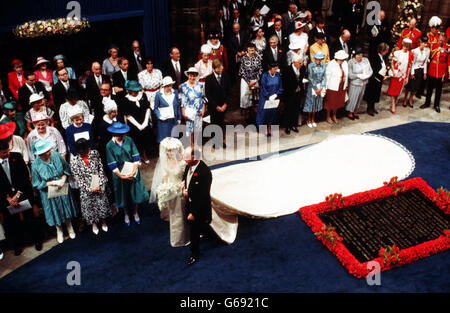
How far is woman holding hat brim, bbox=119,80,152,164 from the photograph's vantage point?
6816 millimetres

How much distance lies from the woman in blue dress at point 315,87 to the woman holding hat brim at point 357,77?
0.73 m

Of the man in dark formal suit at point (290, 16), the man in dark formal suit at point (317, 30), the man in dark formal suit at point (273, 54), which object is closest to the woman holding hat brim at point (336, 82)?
the man in dark formal suit at point (273, 54)

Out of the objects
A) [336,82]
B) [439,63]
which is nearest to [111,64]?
[336,82]

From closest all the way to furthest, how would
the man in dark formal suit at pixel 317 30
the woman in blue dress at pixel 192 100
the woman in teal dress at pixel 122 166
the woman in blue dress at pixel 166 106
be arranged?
1. the woman in teal dress at pixel 122 166
2. the woman in blue dress at pixel 166 106
3. the woman in blue dress at pixel 192 100
4. the man in dark formal suit at pixel 317 30

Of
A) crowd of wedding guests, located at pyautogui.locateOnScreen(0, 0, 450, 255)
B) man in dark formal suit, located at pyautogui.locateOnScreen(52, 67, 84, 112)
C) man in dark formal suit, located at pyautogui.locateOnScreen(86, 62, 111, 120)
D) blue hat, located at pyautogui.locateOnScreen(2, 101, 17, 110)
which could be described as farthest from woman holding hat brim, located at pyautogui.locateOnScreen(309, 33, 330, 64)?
blue hat, located at pyautogui.locateOnScreen(2, 101, 17, 110)

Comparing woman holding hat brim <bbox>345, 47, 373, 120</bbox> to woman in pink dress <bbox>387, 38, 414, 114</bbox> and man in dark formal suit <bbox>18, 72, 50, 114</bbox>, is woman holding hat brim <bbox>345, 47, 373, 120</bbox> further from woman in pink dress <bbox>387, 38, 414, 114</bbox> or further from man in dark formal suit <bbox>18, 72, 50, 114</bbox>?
man in dark formal suit <bbox>18, 72, 50, 114</bbox>

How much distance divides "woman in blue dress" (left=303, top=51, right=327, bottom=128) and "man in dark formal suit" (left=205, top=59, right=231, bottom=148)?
1.73 m

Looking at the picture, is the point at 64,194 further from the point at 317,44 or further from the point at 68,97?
the point at 317,44

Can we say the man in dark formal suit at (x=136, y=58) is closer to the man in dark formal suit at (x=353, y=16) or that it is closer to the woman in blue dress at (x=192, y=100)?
the woman in blue dress at (x=192, y=100)

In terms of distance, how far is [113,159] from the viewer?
5.58 metres

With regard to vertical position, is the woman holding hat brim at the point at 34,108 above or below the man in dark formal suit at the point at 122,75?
below

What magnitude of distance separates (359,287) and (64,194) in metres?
3.72

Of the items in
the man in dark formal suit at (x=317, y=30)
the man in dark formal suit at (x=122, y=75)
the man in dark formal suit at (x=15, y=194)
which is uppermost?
the man in dark formal suit at (x=317, y=30)

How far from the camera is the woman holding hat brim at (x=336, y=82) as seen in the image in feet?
27.6
